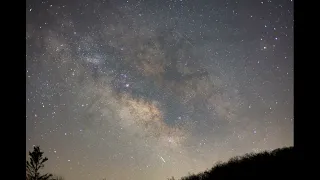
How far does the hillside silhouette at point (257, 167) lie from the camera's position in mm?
11453

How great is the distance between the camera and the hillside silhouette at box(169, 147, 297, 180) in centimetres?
1145

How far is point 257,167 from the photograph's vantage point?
44.1ft
